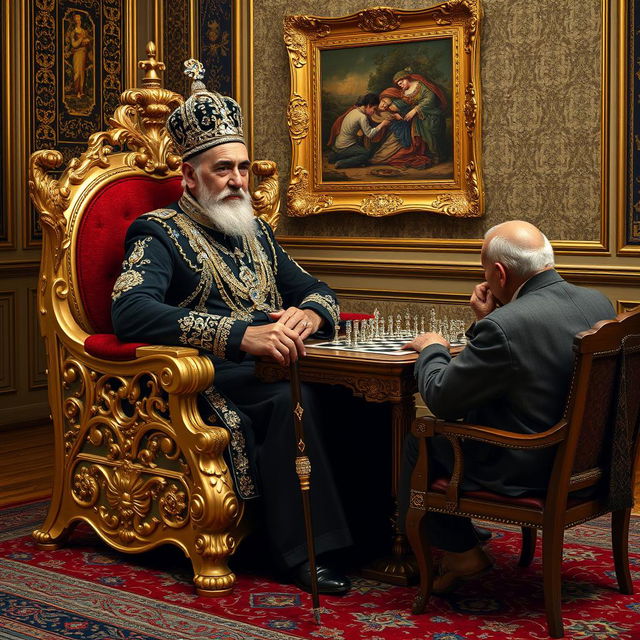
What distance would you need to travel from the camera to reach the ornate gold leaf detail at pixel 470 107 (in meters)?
6.74

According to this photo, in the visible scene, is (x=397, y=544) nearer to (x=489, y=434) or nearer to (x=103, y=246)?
(x=489, y=434)

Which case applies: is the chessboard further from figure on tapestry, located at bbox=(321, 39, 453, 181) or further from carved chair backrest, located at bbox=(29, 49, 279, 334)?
figure on tapestry, located at bbox=(321, 39, 453, 181)

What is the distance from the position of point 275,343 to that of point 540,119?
3.37 meters

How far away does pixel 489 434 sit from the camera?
3.30 meters

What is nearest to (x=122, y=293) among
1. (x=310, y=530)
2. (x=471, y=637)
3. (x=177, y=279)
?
(x=177, y=279)

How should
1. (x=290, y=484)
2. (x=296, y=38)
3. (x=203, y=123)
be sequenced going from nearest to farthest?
(x=290, y=484) → (x=203, y=123) → (x=296, y=38)

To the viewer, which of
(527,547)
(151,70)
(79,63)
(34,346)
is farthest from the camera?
(79,63)

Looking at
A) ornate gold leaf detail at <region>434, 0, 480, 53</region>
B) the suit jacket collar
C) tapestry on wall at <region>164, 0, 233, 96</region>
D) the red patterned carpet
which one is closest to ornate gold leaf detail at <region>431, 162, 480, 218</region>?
ornate gold leaf detail at <region>434, 0, 480, 53</region>

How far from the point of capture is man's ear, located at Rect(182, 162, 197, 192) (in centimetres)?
442

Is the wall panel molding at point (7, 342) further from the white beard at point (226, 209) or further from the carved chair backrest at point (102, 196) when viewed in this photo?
the white beard at point (226, 209)

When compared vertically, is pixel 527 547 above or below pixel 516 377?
below

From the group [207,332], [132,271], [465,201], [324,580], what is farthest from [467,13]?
[324,580]

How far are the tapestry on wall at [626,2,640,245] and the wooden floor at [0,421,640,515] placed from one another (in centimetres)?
146

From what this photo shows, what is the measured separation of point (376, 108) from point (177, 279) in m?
3.26
